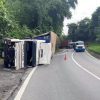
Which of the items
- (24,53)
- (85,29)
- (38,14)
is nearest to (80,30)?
(85,29)

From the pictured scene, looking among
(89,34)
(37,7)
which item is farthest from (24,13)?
(89,34)

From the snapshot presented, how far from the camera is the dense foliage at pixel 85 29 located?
11506 cm

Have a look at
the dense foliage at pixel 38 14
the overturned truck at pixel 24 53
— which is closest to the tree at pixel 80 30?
the dense foliage at pixel 38 14

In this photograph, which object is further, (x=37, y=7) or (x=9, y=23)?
(x=37, y=7)

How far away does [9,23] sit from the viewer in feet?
115

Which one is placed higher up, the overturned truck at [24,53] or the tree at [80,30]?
the overturned truck at [24,53]

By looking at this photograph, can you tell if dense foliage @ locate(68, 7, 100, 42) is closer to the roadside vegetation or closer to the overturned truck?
the roadside vegetation

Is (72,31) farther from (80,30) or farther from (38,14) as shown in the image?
(38,14)

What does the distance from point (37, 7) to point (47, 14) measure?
183 inches

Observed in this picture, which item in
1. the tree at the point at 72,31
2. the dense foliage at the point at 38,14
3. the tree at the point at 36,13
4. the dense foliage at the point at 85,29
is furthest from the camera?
the tree at the point at 72,31

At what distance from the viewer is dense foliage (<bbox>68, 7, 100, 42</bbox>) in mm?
115062

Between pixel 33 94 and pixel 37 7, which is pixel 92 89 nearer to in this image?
pixel 33 94

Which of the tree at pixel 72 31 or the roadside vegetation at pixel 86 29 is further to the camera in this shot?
the tree at pixel 72 31

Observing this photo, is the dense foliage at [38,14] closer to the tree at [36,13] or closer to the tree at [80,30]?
the tree at [36,13]
